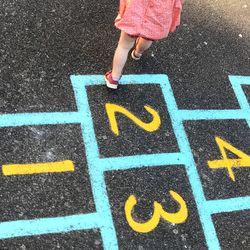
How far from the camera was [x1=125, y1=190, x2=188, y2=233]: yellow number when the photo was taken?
2641 millimetres

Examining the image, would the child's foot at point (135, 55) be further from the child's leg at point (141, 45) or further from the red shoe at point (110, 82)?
the red shoe at point (110, 82)

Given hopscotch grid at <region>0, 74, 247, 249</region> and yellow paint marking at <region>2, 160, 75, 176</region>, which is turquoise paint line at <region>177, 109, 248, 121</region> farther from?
yellow paint marking at <region>2, 160, 75, 176</region>

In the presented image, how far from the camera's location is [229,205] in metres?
2.90

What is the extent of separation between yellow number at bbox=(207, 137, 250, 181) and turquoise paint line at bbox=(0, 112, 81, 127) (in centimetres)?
92

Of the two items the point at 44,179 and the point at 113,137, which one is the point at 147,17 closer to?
the point at 113,137

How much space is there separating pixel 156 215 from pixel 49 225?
61 cm

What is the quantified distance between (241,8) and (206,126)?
1.46 meters

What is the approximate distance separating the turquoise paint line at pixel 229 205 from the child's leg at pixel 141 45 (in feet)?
3.71

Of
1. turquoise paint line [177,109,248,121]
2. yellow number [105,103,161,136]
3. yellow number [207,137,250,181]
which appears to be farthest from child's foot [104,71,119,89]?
yellow number [207,137,250,181]

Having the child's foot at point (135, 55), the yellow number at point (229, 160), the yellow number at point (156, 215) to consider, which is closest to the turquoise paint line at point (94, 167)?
the yellow number at point (156, 215)

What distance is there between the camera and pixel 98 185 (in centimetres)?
271

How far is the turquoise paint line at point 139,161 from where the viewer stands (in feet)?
9.23

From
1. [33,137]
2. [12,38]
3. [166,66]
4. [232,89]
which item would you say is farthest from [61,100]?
[232,89]

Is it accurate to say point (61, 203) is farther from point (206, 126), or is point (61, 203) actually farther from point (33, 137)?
point (206, 126)
